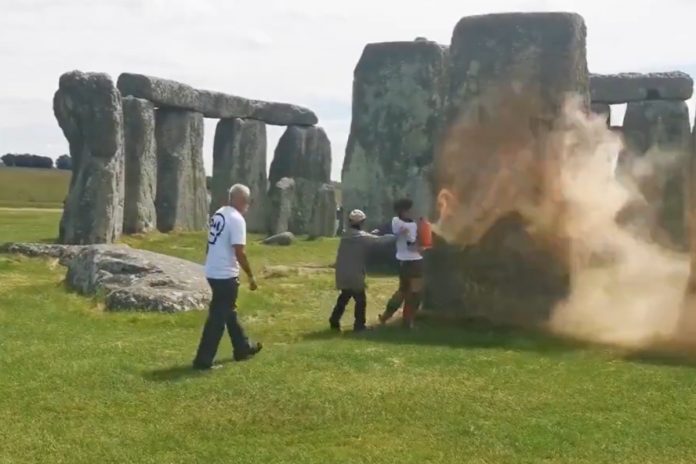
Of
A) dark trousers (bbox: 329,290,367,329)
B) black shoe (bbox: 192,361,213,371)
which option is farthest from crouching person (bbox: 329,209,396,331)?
black shoe (bbox: 192,361,213,371)

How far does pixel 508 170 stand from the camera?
1220 cm

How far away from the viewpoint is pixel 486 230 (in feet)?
40.1

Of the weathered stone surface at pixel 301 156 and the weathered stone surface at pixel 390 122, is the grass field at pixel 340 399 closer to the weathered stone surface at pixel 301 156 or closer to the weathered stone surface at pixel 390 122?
the weathered stone surface at pixel 390 122

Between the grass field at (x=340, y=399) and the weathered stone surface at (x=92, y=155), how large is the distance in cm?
950

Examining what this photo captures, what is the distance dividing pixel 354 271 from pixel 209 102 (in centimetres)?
1726

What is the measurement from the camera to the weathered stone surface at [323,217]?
28025 millimetres

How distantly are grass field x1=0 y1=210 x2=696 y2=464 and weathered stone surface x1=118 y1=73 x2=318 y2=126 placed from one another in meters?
14.0

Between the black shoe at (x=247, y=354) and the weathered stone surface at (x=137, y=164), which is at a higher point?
the weathered stone surface at (x=137, y=164)

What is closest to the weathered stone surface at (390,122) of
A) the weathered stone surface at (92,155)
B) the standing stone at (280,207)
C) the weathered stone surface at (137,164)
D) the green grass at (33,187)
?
the weathered stone surface at (92,155)

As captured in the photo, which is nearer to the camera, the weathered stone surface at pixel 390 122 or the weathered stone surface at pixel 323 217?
the weathered stone surface at pixel 390 122

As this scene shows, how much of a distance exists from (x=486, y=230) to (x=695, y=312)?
100 inches

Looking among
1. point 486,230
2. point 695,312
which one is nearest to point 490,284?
point 486,230

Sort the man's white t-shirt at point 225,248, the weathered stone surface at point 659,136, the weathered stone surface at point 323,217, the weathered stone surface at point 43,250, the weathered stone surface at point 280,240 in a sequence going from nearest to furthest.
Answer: the man's white t-shirt at point 225,248
the weathered stone surface at point 43,250
the weathered stone surface at point 280,240
the weathered stone surface at point 659,136
the weathered stone surface at point 323,217

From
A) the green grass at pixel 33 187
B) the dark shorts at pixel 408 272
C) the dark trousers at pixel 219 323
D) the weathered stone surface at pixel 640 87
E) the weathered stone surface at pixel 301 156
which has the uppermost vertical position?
the weathered stone surface at pixel 640 87
